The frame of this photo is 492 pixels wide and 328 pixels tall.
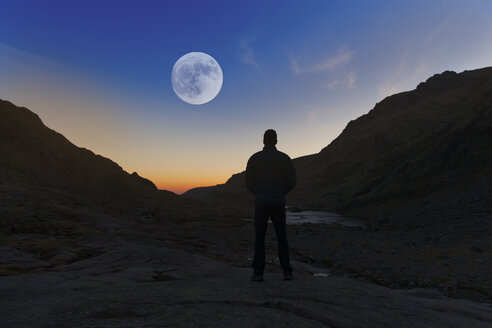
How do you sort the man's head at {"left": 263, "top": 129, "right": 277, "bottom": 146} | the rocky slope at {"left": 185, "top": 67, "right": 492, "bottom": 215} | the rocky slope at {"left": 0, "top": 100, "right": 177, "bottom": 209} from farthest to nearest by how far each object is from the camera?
the rocky slope at {"left": 0, "top": 100, "right": 177, "bottom": 209} < the rocky slope at {"left": 185, "top": 67, "right": 492, "bottom": 215} < the man's head at {"left": 263, "top": 129, "right": 277, "bottom": 146}

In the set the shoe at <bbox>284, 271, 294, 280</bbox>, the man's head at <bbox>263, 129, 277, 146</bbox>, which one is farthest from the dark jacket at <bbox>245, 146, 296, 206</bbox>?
the shoe at <bbox>284, 271, 294, 280</bbox>

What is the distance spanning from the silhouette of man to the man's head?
0.67 feet

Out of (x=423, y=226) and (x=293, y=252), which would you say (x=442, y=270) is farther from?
(x=423, y=226)

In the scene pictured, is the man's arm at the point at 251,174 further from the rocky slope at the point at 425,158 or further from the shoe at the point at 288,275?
the rocky slope at the point at 425,158

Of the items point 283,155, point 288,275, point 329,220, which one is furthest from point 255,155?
point 329,220

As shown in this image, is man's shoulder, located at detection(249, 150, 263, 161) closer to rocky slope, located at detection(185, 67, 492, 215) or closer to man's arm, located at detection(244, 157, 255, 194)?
man's arm, located at detection(244, 157, 255, 194)

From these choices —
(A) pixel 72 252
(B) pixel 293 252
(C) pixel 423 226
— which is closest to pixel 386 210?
(C) pixel 423 226

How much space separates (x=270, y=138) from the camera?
8.58 metres

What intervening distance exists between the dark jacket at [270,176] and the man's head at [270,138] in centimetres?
17

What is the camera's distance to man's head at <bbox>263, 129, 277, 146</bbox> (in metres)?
8.58

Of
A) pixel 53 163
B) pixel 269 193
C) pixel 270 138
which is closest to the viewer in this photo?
pixel 269 193

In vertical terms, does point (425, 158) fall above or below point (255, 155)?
above

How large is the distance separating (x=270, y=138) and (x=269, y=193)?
1624 millimetres

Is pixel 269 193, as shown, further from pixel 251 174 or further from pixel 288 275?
→ pixel 288 275
